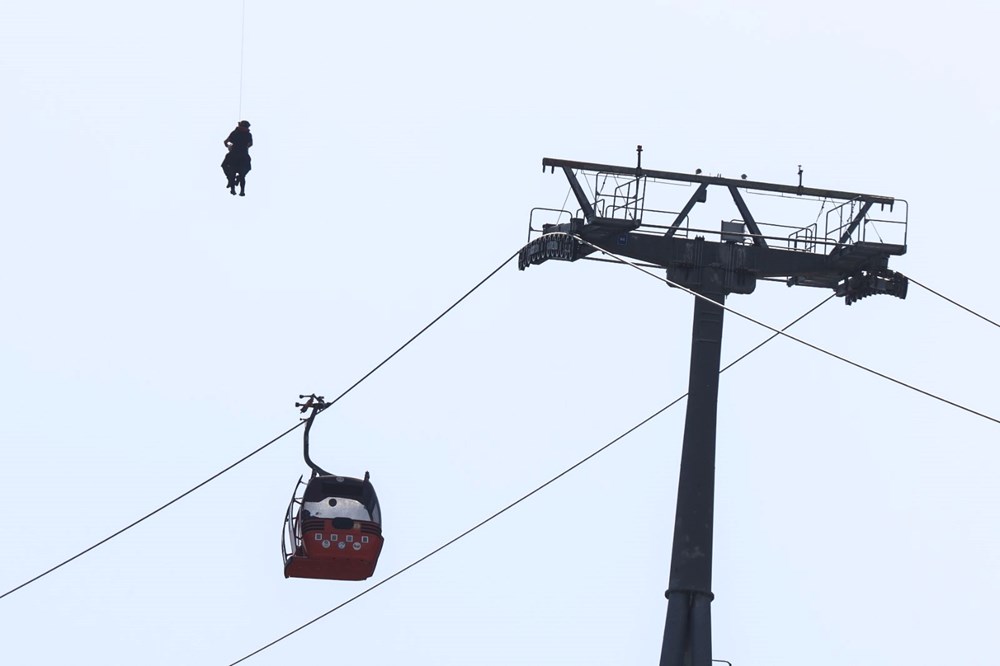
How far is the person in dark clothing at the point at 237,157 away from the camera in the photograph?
6462 cm

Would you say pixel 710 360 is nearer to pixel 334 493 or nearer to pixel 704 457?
pixel 704 457

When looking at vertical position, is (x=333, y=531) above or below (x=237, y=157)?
below

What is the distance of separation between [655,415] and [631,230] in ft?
16.5

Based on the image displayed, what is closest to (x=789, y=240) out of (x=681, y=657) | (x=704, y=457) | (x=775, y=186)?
(x=775, y=186)

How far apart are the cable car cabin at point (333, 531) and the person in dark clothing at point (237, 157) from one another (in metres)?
6.92

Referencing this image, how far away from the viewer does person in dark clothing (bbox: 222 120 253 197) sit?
64.6 m

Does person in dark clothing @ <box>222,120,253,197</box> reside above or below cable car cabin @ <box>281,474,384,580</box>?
above

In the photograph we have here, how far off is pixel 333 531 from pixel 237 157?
28.9ft

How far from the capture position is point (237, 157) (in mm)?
64750

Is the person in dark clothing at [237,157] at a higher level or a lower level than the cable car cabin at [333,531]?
higher

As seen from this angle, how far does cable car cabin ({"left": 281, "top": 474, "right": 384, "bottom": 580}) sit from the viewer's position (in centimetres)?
6244

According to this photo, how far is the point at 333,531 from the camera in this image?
62.5 meters

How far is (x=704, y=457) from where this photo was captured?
6250 cm

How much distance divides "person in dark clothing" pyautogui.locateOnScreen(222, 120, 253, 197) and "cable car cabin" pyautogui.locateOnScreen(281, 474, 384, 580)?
6923 millimetres
